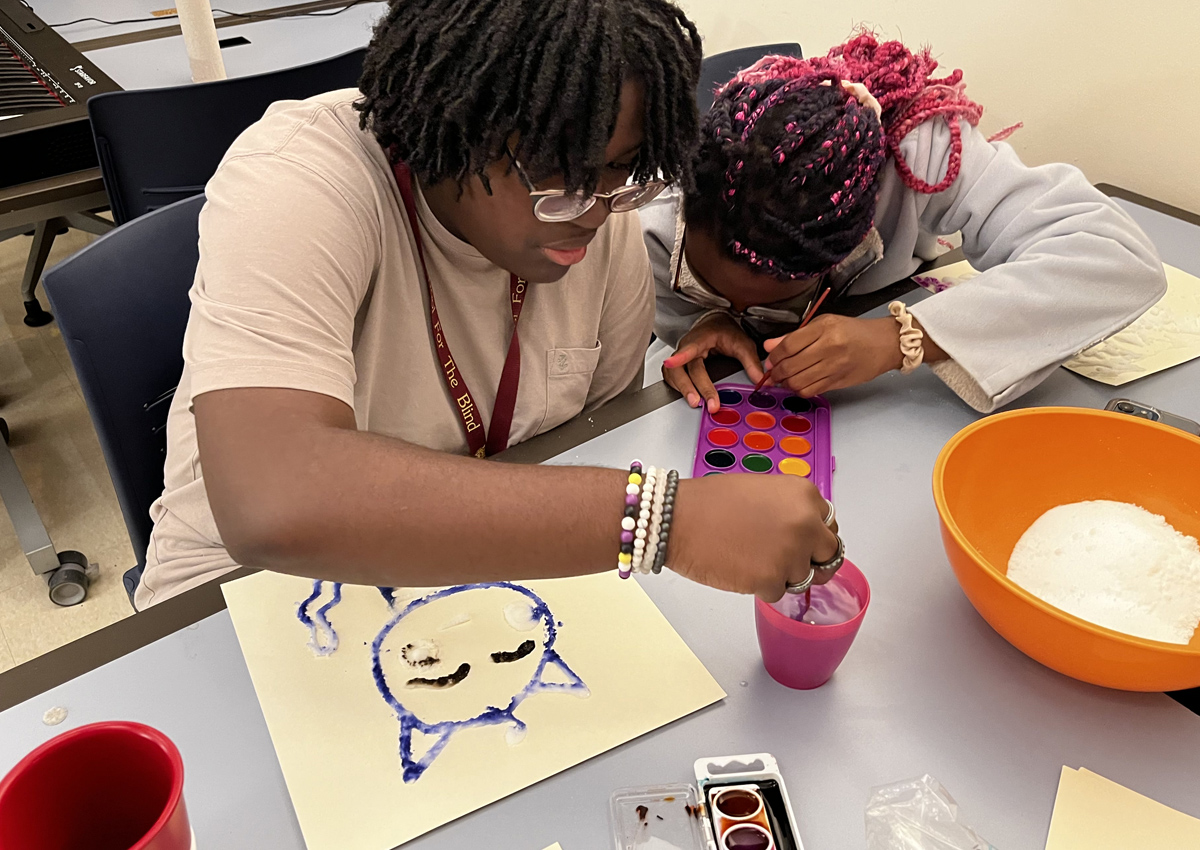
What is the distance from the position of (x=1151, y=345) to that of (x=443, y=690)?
1.03 meters

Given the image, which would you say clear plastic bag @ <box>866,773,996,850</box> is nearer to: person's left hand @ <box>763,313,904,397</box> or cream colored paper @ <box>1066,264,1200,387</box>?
person's left hand @ <box>763,313,904,397</box>

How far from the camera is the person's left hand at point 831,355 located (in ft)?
3.33

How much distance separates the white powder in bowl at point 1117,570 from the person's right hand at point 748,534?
246 mm

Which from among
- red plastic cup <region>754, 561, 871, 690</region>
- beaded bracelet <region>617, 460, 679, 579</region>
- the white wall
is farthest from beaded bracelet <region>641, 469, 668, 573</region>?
the white wall

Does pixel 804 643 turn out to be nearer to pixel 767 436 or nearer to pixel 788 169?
pixel 767 436

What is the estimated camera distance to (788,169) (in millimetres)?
963

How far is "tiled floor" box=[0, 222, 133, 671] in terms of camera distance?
5.52 feet

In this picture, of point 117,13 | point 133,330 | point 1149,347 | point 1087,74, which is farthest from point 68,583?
point 1087,74

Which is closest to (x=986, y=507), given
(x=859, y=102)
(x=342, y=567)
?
(x=859, y=102)

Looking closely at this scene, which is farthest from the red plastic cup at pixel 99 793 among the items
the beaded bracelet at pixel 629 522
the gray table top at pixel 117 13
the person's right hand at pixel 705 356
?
the gray table top at pixel 117 13

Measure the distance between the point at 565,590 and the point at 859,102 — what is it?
27.9 inches

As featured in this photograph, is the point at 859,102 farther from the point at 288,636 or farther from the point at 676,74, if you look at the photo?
the point at 288,636

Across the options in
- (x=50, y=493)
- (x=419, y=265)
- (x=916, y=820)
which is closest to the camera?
(x=916, y=820)

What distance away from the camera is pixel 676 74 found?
70 centimetres
